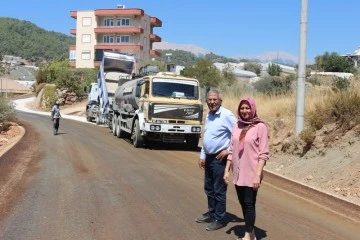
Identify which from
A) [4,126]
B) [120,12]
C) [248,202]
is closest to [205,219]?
[248,202]

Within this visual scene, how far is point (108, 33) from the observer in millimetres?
81875

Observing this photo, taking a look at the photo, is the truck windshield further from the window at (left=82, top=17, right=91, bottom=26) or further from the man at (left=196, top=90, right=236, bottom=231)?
the window at (left=82, top=17, right=91, bottom=26)

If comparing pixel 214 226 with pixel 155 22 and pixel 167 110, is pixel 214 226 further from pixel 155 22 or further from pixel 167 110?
pixel 155 22

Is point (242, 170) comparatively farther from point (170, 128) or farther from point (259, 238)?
point (170, 128)

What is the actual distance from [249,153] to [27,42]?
606 ft

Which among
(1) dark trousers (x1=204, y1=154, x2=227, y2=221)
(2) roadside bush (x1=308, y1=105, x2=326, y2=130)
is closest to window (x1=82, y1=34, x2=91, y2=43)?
(2) roadside bush (x1=308, y1=105, x2=326, y2=130)

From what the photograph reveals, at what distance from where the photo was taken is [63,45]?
175 metres

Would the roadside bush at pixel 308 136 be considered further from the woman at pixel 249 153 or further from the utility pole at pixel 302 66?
the woman at pixel 249 153

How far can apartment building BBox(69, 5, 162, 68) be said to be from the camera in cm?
A: 8000

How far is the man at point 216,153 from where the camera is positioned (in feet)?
21.9

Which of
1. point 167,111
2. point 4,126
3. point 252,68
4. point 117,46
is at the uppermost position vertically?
point 117,46

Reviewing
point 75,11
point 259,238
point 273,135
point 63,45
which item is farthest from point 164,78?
point 63,45

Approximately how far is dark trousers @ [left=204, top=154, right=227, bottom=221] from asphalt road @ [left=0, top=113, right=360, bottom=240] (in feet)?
0.96

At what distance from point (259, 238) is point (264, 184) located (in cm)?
452
